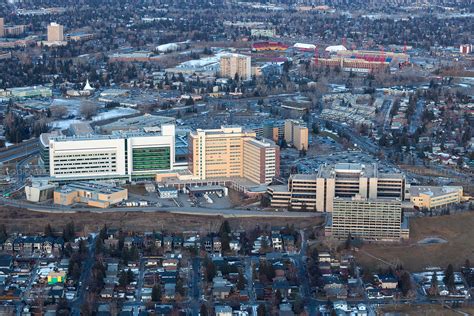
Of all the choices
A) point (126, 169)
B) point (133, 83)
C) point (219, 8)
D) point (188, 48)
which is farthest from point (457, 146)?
Result: point (219, 8)

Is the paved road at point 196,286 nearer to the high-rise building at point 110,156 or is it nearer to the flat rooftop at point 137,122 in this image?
the high-rise building at point 110,156

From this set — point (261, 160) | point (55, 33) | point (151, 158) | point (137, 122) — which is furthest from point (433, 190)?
point (55, 33)

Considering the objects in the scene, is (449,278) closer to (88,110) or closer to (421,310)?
(421,310)

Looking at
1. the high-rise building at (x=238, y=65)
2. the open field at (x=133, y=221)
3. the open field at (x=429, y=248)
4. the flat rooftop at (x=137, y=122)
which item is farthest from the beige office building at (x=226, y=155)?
the high-rise building at (x=238, y=65)

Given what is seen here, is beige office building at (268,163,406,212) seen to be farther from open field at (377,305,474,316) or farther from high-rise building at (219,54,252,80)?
high-rise building at (219,54,252,80)

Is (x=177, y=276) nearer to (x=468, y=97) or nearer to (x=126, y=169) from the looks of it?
(x=126, y=169)

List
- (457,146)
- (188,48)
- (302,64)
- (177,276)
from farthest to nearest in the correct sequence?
(188,48)
(302,64)
(457,146)
(177,276)
